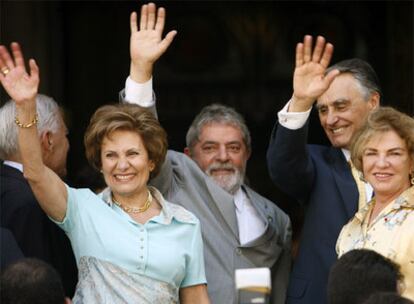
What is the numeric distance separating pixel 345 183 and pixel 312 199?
143mm

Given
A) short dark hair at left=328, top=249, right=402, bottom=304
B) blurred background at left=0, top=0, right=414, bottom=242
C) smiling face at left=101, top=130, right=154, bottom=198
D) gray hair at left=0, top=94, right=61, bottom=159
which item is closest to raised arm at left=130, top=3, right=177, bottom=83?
smiling face at left=101, top=130, right=154, bottom=198

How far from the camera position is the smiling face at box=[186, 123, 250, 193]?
499 centimetres

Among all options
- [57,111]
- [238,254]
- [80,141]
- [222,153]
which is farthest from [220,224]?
[80,141]

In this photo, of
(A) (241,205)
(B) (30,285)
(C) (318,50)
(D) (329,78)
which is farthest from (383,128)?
(B) (30,285)

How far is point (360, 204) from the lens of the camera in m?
4.48

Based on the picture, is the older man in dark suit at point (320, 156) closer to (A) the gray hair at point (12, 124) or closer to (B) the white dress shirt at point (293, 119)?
(B) the white dress shirt at point (293, 119)

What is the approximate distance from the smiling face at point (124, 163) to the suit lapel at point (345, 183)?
32.5 inches

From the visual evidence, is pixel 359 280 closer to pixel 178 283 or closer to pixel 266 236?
pixel 178 283

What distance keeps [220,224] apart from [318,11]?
11.2 ft

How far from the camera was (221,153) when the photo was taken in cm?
502

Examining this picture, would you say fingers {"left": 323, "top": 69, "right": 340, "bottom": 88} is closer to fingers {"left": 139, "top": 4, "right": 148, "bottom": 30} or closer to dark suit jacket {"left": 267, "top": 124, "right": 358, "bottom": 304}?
dark suit jacket {"left": 267, "top": 124, "right": 358, "bottom": 304}

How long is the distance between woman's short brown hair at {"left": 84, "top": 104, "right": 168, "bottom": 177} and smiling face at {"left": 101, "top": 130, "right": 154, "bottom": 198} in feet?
0.07

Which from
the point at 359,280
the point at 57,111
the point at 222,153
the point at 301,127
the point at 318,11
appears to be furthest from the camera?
the point at 318,11

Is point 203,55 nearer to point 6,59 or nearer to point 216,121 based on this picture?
point 216,121
